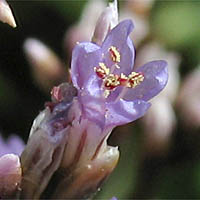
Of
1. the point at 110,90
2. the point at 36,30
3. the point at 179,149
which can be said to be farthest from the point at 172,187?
the point at 110,90

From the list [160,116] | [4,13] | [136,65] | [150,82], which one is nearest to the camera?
[4,13]

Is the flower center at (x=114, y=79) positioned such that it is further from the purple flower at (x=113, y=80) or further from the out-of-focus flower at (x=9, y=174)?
the out-of-focus flower at (x=9, y=174)

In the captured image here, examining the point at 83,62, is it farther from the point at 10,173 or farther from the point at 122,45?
the point at 10,173

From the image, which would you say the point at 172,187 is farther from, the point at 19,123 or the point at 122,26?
the point at 122,26

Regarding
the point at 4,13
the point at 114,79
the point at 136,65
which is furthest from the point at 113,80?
the point at 136,65

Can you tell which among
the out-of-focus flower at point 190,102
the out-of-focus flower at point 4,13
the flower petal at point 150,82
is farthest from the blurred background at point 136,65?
the out-of-focus flower at point 4,13

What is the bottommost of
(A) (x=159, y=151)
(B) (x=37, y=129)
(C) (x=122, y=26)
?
(A) (x=159, y=151)
